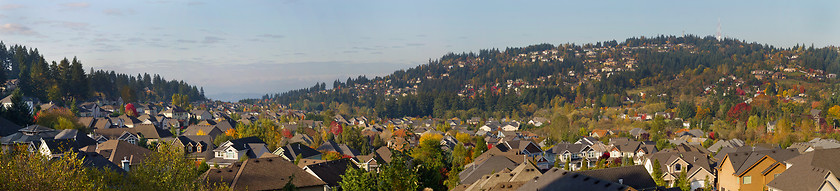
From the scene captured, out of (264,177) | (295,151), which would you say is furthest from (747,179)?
(295,151)

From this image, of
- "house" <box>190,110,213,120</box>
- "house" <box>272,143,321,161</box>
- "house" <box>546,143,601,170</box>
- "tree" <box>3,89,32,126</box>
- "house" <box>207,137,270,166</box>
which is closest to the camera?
"house" <box>207,137,270,166</box>

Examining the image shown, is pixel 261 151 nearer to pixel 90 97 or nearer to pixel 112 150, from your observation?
pixel 112 150

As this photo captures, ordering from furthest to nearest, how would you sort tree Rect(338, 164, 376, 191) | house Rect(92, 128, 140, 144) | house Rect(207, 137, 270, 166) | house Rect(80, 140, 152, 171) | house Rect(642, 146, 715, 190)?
house Rect(92, 128, 140, 144)
house Rect(207, 137, 270, 166)
house Rect(642, 146, 715, 190)
house Rect(80, 140, 152, 171)
tree Rect(338, 164, 376, 191)

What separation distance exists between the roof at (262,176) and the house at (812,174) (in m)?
Answer: 19.9

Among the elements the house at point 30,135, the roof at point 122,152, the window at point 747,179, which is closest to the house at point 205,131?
the house at point 30,135

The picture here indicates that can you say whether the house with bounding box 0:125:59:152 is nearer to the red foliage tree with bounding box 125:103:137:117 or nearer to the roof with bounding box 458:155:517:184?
the roof with bounding box 458:155:517:184

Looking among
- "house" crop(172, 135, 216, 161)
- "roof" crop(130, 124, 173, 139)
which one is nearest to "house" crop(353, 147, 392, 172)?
"house" crop(172, 135, 216, 161)

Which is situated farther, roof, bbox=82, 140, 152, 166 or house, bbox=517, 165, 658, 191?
roof, bbox=82, 140, 152, 166

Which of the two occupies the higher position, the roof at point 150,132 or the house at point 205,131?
the roof at point 150,132

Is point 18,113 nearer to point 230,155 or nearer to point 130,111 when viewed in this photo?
point 230,155

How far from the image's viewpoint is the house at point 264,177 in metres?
26.5

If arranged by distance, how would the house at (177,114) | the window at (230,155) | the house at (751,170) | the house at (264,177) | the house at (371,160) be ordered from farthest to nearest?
the house at (177,114) → the window at (230,155) → the house at (751,170) → the house at (264,177) → the house at (371,160)

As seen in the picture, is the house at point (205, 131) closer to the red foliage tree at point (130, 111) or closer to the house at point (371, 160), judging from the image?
the red foliage tree at point (130, 111)

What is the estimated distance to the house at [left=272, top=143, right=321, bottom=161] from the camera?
4662 centimetres
